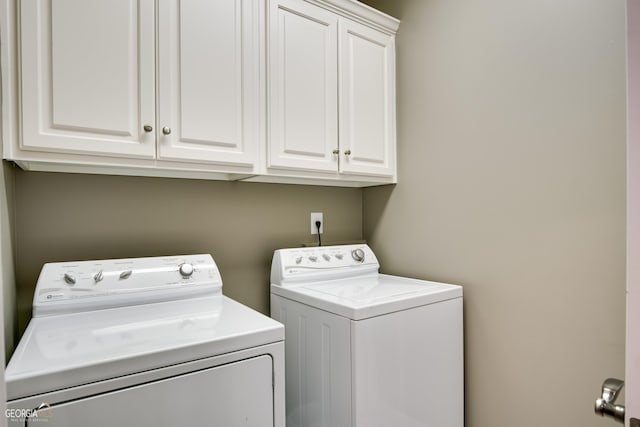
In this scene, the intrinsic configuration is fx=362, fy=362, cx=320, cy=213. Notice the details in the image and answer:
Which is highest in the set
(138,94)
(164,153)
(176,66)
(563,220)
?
(176,66)

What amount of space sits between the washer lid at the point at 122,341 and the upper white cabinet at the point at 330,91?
27.4 inches

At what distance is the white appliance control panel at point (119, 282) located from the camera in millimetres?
1246

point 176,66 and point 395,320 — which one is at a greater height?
point 176,66

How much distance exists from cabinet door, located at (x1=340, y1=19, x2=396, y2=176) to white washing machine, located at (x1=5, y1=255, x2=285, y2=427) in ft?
3.10

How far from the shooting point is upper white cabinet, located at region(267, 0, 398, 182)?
159 cm

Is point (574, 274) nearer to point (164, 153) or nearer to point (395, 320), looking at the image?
point (395, 320)

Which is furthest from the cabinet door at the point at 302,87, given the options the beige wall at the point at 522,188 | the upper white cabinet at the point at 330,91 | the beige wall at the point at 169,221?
the beige wall at the point at 522,188

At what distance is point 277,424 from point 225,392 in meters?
0.21

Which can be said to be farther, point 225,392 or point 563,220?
point 563,220

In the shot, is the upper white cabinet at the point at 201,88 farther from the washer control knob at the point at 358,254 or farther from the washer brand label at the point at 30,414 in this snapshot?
the washer brand label at the point at 30,414

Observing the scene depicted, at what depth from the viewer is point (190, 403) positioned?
0.98 meters

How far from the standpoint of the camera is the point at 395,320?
1.40 meters

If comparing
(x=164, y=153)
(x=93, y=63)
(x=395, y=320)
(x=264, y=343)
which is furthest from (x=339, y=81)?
(x=264, y=343)

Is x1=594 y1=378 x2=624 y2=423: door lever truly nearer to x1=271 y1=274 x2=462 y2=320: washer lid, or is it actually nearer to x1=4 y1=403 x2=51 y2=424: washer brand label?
x1=271 y1=274 x2=462 y2=320: washer lid
